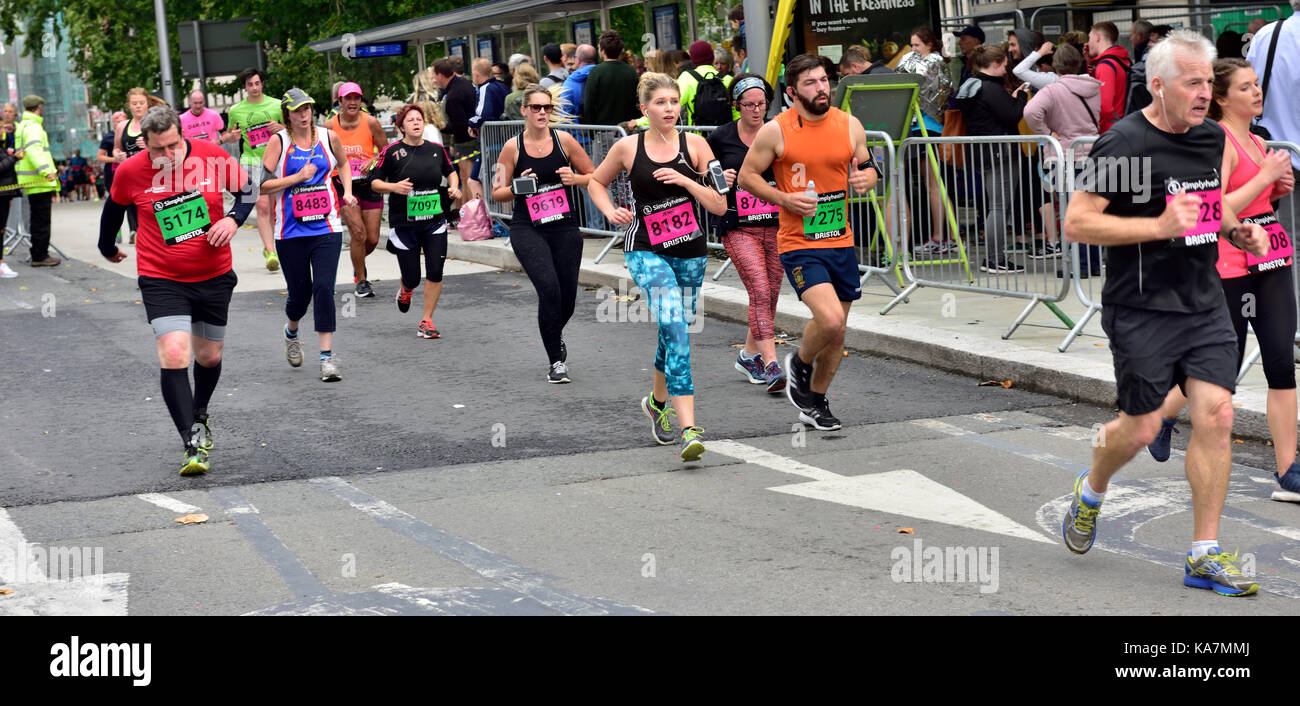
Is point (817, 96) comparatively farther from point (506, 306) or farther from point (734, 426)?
point (506, 306)

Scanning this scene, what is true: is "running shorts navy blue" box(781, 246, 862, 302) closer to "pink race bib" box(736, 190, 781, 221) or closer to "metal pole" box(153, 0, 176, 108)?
"pink race bib" box(736, 190, 781, 221)

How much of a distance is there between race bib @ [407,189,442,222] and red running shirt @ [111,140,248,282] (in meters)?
4.09

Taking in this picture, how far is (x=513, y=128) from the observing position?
16688 mm

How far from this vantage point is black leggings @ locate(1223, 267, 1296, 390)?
6363 millimetres

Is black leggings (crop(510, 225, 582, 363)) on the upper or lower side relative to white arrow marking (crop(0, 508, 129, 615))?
upper

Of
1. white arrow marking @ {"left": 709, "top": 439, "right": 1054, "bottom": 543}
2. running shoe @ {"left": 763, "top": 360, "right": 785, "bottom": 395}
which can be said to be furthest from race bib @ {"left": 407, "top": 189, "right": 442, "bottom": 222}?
white arrow marking @ {"left": 709, "top": 439, "right": 1054, "bottom": 543}

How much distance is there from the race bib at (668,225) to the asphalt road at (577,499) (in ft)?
3.42

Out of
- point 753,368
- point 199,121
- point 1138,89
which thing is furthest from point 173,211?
point 199,121

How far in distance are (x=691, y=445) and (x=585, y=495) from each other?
646mm

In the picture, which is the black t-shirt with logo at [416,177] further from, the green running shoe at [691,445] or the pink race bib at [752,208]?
the green running shoe at [691,445]

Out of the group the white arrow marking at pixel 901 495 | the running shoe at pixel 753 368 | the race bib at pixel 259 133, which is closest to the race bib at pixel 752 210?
the running shoe at pixel 753 368

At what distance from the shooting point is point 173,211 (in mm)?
7918

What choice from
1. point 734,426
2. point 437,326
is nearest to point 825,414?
point 734,426
